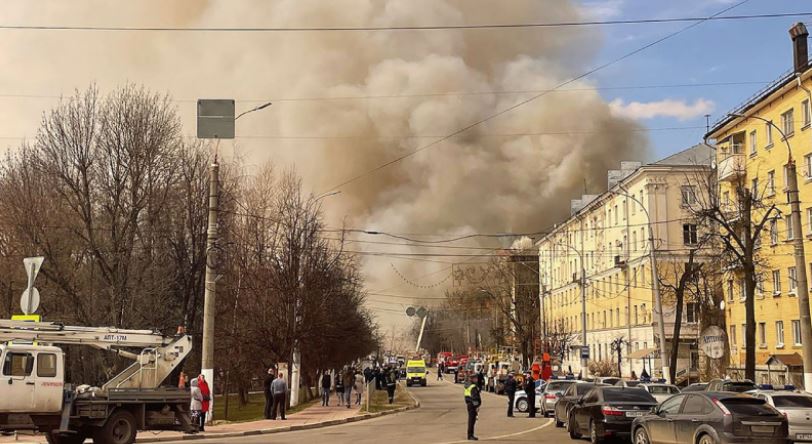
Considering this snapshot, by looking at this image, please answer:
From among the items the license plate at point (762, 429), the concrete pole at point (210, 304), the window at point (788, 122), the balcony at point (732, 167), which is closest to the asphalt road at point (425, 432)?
the concrete pole at point (210, 304)

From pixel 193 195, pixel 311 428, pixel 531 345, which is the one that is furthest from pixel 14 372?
pixel 531 345

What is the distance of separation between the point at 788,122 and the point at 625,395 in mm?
31017

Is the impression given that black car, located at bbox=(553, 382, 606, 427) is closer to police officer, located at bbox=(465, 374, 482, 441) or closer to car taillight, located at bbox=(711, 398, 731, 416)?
police officer, located at bbox=(465, 374, 482, 441)

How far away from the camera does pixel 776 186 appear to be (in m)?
46.6

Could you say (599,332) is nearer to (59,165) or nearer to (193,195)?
(193,195)

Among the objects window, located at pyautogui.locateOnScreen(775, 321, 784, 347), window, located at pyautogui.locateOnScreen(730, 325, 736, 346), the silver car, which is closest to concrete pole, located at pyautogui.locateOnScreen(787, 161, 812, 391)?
the silver car

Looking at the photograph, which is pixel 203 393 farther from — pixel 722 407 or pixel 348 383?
pixel 348 383

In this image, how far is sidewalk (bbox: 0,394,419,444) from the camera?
70.8 ft

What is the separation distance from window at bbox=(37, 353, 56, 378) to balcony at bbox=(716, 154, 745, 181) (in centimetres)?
4255

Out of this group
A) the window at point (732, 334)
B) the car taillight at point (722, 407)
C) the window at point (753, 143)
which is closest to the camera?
the car taillight at point (722, 407)

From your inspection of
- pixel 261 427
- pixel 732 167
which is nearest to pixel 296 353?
pixel 261 427

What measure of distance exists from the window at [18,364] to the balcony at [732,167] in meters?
43.0

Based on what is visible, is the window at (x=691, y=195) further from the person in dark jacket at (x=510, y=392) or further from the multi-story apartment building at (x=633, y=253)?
the person in dark jacket at (x=510, y=392)

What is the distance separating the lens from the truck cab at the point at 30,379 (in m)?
17.5
